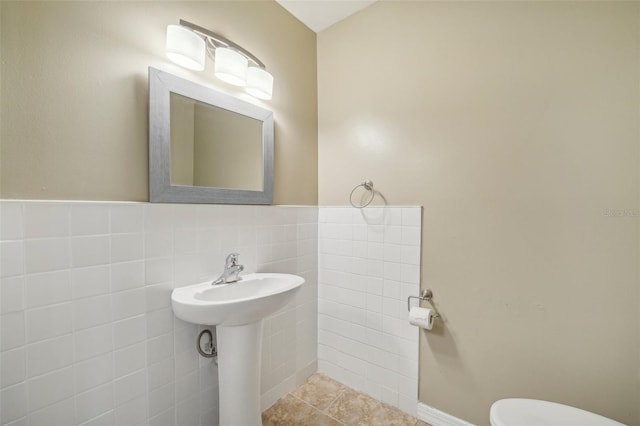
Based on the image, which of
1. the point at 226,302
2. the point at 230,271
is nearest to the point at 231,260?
the point at 230,271

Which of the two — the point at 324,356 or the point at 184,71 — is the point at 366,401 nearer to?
the point at 324,356

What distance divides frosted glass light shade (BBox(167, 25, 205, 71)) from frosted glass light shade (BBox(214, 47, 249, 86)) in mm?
94

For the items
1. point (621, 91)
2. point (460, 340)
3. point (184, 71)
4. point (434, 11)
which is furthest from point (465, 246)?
point (184, 71)

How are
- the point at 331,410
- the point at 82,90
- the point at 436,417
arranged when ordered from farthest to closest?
the point at 331,410
the point at 436,417
the point at 82,90

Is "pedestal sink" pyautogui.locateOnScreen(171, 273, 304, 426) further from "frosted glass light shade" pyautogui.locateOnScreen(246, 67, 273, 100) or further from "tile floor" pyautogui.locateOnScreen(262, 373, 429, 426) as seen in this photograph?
"frosted glass light shade" pyautogui.locateOnScreen(246, 67, 273, 100)

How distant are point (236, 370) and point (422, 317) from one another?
37.7 inches

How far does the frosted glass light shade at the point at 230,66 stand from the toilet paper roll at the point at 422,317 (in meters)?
1.52

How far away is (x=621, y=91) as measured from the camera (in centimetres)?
103

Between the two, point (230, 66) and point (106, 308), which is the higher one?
point (230, 66)

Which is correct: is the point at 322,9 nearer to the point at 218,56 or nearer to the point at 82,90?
the point at 218,56

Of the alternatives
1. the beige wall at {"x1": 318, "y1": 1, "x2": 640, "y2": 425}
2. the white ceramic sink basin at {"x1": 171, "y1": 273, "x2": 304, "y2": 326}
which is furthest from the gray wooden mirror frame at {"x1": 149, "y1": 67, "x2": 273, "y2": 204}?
the beige wall at {"x1": 318, "y1": 1, "x2": 640, "y2": 425}

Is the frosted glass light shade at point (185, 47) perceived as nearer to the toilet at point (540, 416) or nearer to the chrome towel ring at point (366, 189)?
the chrome towel ring at point (366, 189)

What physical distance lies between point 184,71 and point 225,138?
338 millimetres

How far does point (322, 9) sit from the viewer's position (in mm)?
1717
